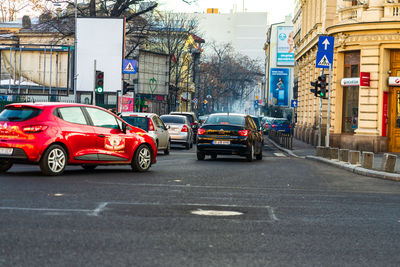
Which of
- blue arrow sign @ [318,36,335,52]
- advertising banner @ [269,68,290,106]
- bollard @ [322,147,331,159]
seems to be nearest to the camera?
bollard @ [322,147,331,159]

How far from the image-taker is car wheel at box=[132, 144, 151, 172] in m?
15.2

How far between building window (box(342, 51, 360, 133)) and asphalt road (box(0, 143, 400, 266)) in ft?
61.7

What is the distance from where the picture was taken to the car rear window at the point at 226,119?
70.1 ft

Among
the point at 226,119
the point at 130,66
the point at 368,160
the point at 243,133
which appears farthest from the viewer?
the point at 130,66

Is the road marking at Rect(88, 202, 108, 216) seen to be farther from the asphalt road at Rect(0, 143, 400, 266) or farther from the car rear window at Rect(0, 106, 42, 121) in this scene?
the car rear window at Rect(0, 106, 42, 121)

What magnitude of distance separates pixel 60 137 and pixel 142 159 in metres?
2.70

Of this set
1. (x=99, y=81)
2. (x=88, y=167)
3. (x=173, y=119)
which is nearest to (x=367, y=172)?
(x=88, y=167)

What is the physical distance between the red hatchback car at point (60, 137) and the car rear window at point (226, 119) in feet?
22.2

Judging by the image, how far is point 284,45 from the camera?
9775 cm

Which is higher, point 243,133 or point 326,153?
point 243,133

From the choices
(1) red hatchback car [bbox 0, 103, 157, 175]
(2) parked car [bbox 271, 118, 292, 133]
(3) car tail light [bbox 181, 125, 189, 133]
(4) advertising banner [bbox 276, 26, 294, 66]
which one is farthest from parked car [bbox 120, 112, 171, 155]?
(4) advertising banner [bbox 276, 26, 294, 66]

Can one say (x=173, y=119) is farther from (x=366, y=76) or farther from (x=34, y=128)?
(x=34, y=128)

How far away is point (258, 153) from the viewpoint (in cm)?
2297

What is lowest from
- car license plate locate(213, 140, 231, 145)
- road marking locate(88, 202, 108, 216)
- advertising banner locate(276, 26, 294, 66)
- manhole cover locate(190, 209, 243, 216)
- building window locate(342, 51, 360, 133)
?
manhole cover locate(190, 209, 243, 216)
